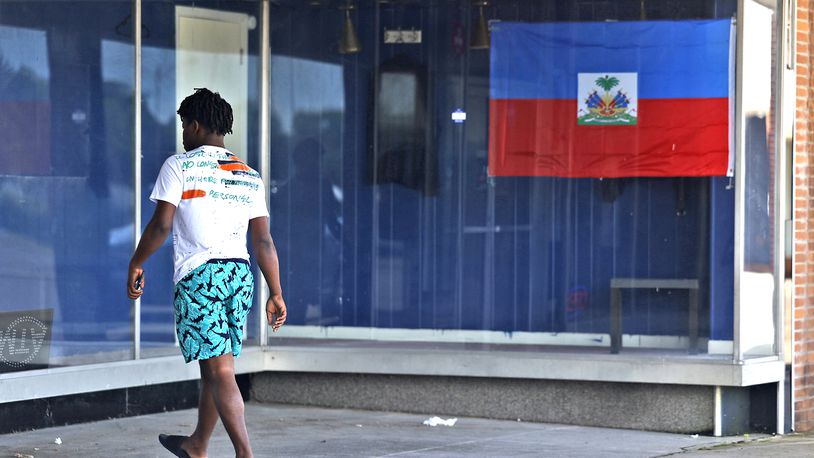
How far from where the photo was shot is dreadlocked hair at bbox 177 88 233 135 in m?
6.42

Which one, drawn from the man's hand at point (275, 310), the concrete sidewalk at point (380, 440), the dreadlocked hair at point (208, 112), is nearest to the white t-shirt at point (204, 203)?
the dreadlocked hair at point (208, 112)

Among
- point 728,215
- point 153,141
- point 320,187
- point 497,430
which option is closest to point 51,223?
point 153,141

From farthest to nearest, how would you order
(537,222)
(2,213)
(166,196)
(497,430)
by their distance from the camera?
(537,222), (497,430), (2,213), (166,196)

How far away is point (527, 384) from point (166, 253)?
2.52 m

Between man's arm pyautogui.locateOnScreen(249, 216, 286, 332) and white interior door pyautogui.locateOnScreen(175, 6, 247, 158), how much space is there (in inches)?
119

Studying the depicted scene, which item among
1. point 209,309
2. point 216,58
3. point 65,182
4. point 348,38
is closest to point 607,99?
point 348,38

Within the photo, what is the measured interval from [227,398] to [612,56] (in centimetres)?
413

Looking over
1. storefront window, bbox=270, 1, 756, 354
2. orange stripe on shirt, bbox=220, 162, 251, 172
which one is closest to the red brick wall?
storefront window, bbox=270, 1, 756, 354

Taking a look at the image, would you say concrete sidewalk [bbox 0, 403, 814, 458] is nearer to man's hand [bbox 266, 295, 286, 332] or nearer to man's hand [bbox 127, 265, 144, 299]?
man's hand [bbox 266, 295, 286, 332]

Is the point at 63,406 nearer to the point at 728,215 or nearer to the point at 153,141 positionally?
the point at 153,141

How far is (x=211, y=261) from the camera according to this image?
623 centimetres

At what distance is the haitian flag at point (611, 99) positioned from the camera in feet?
29.5

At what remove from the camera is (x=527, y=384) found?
9281mm

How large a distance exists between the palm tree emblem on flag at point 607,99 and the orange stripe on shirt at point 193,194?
3.71 meters
